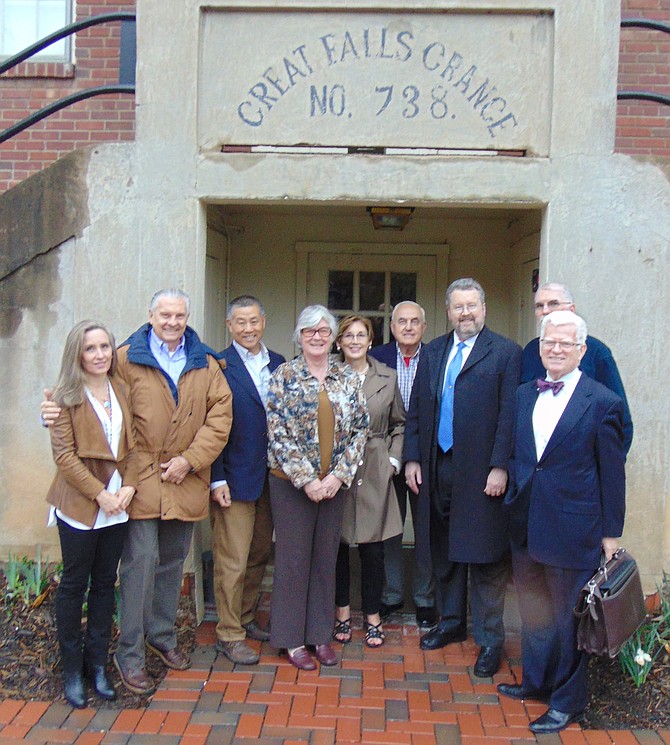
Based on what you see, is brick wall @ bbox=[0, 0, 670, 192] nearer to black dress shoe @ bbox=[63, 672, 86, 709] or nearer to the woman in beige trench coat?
the woman in beige trench coat

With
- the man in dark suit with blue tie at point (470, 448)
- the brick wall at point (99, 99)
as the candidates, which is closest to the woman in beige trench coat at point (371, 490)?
the man in dark suit with blue tie at point (470, 448)

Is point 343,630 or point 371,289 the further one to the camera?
point 371,289

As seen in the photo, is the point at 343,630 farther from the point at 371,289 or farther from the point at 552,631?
the point at 371,289

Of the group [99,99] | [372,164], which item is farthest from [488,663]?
[99,99]

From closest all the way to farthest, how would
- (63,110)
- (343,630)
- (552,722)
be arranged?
(552,722) → (343,630) → (63,110)

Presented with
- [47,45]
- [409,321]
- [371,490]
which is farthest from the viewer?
[47,45]

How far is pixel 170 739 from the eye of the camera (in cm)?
349

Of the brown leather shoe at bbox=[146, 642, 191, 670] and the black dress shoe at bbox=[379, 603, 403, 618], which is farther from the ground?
the black dress shoe at bbox=[379, 603, 403, 618]

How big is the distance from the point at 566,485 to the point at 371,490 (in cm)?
116

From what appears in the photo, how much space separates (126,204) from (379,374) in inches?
69.0

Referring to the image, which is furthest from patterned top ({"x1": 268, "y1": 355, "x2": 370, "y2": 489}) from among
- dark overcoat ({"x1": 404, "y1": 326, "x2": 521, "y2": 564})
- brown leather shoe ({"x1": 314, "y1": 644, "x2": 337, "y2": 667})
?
brown leather shoe ({"x1": 314, "y1": 644, "x2": 337, "y2": 667})

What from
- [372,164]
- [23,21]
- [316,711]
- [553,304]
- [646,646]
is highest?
[23,21]

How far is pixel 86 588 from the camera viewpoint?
3.72m

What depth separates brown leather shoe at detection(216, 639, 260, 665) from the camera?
13.7 feet
